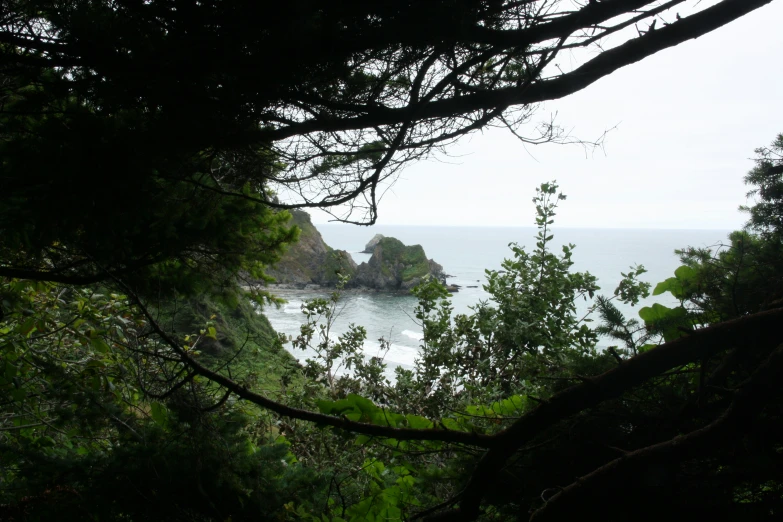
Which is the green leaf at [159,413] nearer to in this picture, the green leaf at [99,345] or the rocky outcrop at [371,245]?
the green leaf at [99,345]

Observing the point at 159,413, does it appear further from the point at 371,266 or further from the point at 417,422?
the point at 371,266

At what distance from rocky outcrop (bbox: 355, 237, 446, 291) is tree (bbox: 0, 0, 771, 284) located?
19.2 feet

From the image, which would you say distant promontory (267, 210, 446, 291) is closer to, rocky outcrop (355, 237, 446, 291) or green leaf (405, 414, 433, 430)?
rocky outcrop (355, 237, 446, 291)

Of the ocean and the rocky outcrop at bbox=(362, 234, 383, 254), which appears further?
the rocky outcrop at bbox=(362, 234, 383, 254)

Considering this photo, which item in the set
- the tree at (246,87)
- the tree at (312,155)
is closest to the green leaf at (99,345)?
the tree at (312,155)

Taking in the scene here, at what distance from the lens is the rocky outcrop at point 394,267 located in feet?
30.5

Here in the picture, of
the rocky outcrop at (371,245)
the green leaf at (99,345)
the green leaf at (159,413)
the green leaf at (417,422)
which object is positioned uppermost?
the rocky outcrop at (371,245)

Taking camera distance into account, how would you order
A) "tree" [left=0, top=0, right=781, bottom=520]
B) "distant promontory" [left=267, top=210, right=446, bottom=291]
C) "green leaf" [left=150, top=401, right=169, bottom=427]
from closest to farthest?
"tree" [left=0, top=0, right=781, bottom=520]
"green leaf" [left=150, top=401, right=169, bottom=427]
"distant promontory" [left=267, top=210, right=446, bottom=291]

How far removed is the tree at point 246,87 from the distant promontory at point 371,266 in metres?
4.84

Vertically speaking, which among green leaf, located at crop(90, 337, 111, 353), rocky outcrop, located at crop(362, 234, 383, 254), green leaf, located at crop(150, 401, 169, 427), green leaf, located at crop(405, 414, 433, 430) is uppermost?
rocky outcrop, located at crop(362, 234, 383, 254)

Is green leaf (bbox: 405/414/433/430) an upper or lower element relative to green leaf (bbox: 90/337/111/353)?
upper

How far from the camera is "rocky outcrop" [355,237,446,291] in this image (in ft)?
30.5

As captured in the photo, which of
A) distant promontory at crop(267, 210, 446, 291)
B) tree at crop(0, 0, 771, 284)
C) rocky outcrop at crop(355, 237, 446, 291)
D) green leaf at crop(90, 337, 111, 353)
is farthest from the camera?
rocky outcrop at crop(355, 237, 446, 291)

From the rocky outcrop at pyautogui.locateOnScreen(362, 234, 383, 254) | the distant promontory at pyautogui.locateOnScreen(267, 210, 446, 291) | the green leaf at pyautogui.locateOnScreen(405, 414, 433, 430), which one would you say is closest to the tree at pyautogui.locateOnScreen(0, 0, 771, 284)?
the green leaf at pyautogui.locateOnScreen(405, 414, 433, 430)
